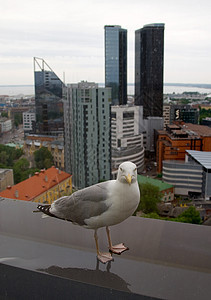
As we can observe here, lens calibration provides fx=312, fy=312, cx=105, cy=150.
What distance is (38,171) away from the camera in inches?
93.3

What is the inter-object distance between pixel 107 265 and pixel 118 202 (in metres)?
0.20

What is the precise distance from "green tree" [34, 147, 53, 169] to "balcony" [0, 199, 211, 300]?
128cm

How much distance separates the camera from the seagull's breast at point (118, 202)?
873mm

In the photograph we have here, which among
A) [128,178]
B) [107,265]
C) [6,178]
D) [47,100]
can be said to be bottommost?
[6,178]

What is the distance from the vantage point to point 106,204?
0.90m

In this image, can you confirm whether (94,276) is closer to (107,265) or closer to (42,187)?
(107,265)

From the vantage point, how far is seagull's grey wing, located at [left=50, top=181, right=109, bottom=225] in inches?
35.8

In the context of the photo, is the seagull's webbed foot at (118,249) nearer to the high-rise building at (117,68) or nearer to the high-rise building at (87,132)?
the high-rise building at (87,132)

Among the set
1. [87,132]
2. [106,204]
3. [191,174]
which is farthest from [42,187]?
[106,204]

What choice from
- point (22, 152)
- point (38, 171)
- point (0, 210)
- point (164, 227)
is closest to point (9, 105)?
point (22, 152)

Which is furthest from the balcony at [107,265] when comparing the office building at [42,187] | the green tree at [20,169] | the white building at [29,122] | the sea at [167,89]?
the white building at [29,122]

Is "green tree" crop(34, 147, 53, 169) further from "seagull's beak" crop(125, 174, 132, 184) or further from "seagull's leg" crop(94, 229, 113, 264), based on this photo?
"seagull's beak" crop(125, 174, 132, 184)

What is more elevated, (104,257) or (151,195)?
(104,257)

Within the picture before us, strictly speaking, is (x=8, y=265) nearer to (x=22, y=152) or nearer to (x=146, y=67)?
(x=22, y=152)
